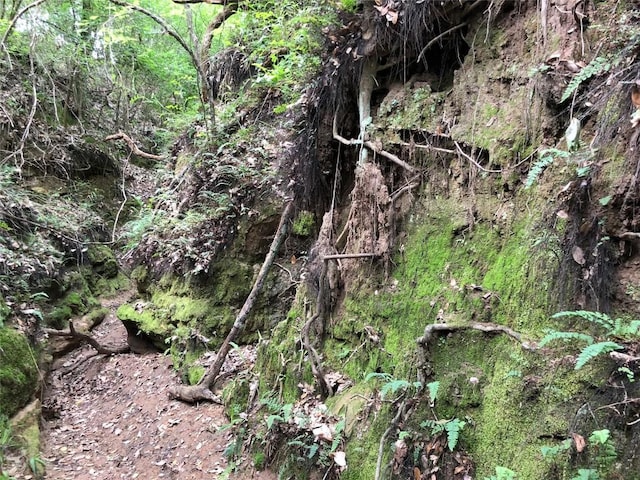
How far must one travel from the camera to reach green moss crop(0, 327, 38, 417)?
6.23 meters

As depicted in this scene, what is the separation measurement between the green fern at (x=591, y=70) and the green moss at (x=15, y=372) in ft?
25.2

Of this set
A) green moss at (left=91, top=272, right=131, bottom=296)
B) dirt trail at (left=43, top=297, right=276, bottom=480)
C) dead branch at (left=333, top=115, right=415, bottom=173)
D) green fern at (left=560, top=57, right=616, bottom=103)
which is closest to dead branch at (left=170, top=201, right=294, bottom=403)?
dirt trail at (left=43, top=297, right=276, bottom=480)

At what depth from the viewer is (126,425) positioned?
7.31 meters

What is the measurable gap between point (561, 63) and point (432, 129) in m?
1.41

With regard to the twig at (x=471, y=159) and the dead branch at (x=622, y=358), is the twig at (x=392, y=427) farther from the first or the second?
the twig at (x=471, y=159)

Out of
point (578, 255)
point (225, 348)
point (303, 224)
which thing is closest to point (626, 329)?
point (578, 255)

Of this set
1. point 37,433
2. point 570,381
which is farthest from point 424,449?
point 37,433

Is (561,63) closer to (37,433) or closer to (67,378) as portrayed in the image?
(37,433)

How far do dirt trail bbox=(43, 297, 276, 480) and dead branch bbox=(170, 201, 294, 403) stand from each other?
18 cm

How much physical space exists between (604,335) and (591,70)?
1808 mm

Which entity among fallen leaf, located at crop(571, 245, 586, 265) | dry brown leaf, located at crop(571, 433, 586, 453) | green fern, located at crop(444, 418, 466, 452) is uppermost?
fallen leaf, located at crop(571, 245, 586, 265)

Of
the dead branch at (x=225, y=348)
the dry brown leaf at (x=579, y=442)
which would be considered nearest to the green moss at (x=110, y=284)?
the dead branch at (x=225, y=348)

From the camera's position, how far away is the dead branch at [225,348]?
23.6 feet

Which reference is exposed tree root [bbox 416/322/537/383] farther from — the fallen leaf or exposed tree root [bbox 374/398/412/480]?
the fallen leaf
